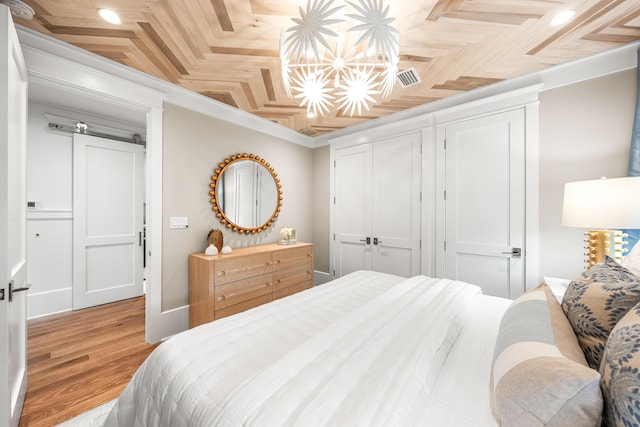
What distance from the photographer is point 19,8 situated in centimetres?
138

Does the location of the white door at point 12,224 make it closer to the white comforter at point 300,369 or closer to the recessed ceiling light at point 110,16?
the recessed ceiling light at point 110,16

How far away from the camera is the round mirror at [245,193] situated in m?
2.96

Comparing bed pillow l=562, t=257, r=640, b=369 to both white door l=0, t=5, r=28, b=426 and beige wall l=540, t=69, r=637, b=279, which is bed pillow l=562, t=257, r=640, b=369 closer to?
beige wall l=540, t=69, r=637, b=279

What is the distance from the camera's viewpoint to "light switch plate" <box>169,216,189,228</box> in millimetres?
2571

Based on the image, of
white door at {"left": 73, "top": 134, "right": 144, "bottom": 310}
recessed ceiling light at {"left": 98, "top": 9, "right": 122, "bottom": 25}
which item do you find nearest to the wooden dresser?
white door at {"left": 73, "top": 134, "right": 144, "bottom": 310}

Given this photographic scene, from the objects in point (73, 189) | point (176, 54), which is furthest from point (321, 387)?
point (73, 189)

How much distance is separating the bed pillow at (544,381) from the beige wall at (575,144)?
1903 mm

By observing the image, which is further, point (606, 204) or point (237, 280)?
point (237, 280)

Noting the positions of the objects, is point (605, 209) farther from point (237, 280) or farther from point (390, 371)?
point (237, 280)

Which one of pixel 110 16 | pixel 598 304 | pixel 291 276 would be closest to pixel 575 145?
pixel 598 304

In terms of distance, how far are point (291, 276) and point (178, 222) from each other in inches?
58.1

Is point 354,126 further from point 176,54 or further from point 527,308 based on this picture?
point 527,308

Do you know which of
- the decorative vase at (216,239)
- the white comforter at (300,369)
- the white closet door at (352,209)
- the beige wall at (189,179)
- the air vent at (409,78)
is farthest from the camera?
the white closet door at (352,209)

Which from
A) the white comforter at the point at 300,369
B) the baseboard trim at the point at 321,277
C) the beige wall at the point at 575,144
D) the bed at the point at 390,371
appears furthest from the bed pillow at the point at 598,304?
the baseboard trim at the point at 321,277
